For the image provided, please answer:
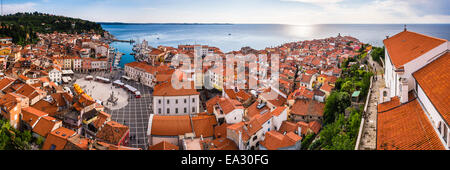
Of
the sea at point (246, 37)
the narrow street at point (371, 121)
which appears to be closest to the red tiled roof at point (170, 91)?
the narrow street at point (371, 121)

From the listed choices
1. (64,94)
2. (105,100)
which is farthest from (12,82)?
(105,100)

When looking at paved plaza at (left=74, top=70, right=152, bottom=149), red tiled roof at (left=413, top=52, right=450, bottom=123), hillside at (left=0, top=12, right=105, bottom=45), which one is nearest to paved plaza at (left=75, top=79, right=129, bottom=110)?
paved plaza at (left=74, top=70, right=152, bottom=149)

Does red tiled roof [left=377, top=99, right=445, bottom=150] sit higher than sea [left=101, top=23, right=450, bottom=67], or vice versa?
sea [left=101, top=23, right=450, bottom=67]

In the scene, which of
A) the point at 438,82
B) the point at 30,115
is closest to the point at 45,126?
the point at 30,115

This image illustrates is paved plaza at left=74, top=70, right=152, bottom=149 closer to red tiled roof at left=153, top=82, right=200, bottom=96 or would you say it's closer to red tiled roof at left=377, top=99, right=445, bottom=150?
red tiled roof at left=153, top=82, right=200, bottom=96

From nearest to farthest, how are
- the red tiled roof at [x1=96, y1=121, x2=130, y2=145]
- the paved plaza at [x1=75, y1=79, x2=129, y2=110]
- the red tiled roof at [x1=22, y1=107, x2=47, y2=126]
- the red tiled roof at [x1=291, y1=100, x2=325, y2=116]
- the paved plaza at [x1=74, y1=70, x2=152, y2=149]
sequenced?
the red tiled roof at [x1=96, y1=121, x2=130, y2=145]
the red tiled roof at [x1=22, y1=107, x2=47, y2=126]
the paved plaza at [x1=74, y1=70, x2=152, y2=149]
the red tiled roof at [x1=291, y1=100, x2=325, y2=116]
the paved plaza at [x1=75, y1=79, x2=129, y2=110]
